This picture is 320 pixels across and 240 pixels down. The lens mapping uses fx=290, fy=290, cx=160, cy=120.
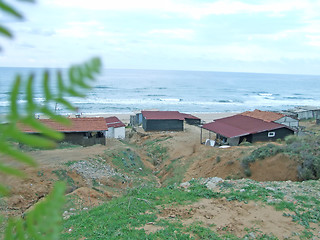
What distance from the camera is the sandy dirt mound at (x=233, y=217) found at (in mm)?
9062

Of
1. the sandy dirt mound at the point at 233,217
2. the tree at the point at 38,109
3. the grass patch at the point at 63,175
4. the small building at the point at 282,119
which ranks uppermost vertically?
the tree at the point at 38,109

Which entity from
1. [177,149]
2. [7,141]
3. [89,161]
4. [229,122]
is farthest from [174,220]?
[229,122]

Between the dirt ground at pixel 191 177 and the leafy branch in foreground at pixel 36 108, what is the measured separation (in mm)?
120

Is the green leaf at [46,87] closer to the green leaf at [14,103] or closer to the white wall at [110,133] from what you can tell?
the green leaf at [14,103]

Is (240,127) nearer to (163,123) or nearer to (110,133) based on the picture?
(163,123)

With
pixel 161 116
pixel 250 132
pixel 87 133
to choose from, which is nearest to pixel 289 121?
pixel 250 132

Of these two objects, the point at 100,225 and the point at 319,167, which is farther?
the point at 319,167

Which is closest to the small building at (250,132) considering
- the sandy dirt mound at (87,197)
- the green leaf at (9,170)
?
the sandy dirt mound at (87,197)

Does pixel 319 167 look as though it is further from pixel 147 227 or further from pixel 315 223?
pixel 147 227

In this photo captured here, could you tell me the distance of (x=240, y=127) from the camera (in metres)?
29.7

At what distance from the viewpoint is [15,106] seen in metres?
0.65

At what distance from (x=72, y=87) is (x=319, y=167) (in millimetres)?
17691

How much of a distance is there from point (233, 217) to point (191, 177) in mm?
9899

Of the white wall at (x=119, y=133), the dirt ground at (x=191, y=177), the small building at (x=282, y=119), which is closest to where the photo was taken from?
the dirt ground at (x=191, y=177)
